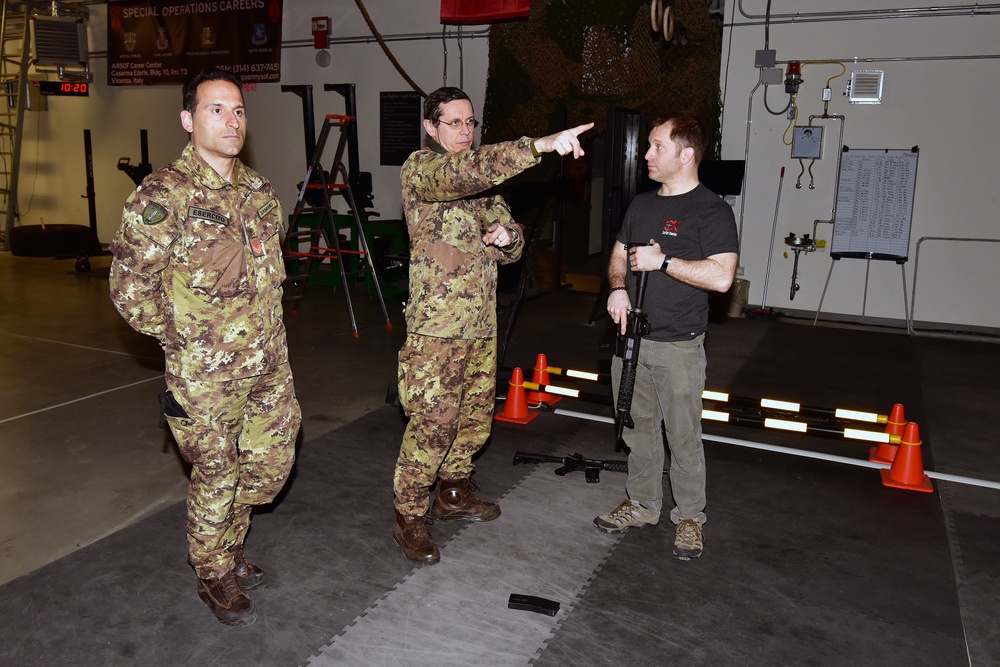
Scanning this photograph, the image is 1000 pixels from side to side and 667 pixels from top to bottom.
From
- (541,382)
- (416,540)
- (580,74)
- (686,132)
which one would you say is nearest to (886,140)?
(580,74)

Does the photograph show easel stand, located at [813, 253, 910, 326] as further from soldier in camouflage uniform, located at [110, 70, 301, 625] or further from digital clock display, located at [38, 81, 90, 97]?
digital clock display, located at [38, 81, 90, 97]

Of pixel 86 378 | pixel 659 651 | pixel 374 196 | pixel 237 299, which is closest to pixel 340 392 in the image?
pixel 86 378

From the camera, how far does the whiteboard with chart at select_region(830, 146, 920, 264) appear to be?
8.00m

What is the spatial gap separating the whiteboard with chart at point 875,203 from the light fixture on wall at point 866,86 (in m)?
0.52

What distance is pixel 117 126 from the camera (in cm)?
1275

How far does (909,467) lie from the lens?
4188 millimetres

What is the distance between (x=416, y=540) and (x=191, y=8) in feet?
36.2

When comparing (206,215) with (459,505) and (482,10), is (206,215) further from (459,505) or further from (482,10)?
(482,10)

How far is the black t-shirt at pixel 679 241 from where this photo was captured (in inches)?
123

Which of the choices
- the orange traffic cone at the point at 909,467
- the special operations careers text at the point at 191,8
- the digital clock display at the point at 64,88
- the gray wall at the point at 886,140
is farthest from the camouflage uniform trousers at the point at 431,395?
the digital clock display at the point at 64,88

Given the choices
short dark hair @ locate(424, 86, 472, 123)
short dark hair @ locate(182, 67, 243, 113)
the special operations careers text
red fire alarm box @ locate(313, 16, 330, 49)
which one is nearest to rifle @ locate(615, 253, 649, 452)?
short dark hair @ locate(424, 86, 472, 123)

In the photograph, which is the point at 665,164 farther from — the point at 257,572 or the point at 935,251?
the point at 935,251

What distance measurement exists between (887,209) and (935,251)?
2.16 ft

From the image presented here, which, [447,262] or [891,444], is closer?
[447,262]
